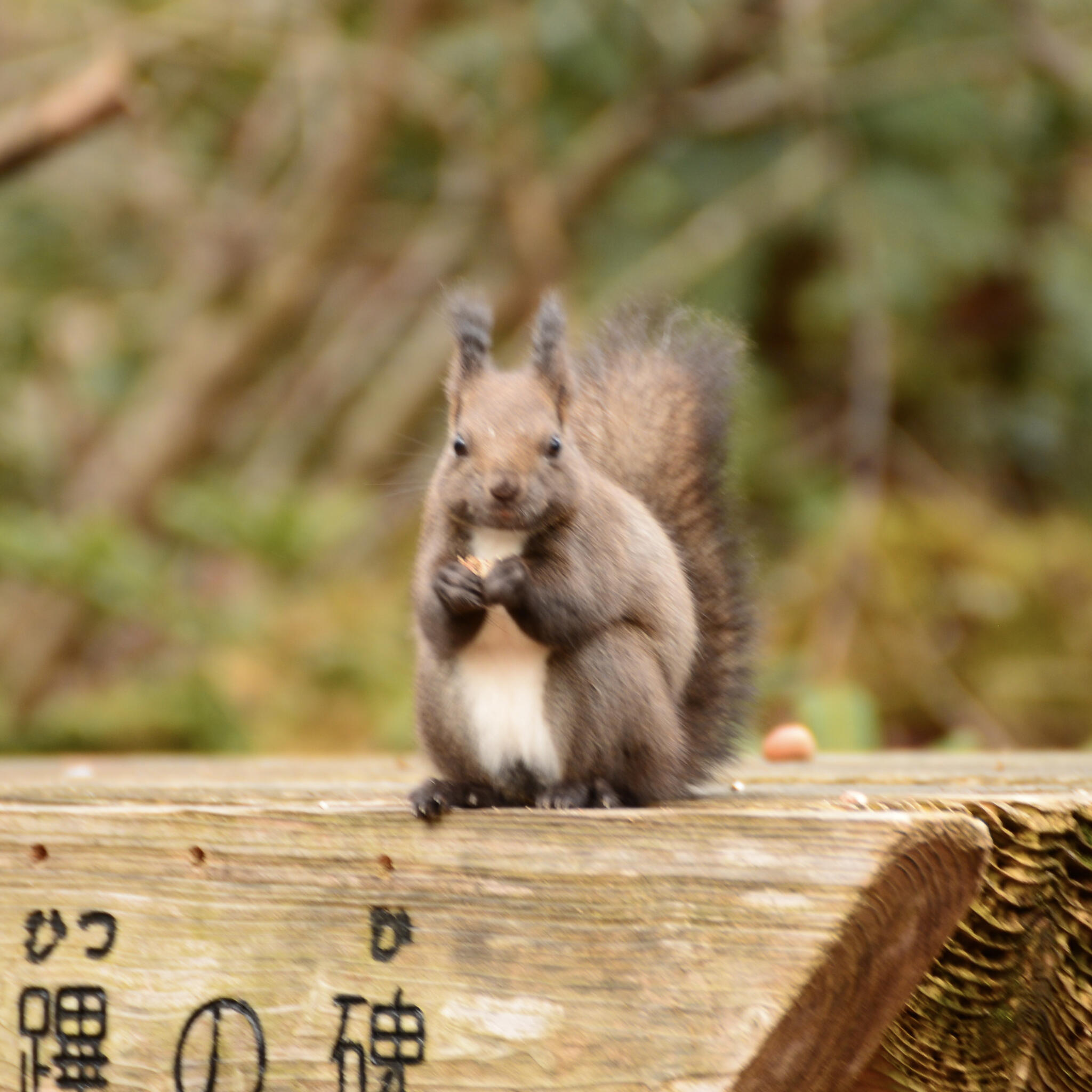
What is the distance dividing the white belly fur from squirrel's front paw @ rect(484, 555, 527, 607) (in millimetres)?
62

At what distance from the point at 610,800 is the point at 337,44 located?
3484 millimetres

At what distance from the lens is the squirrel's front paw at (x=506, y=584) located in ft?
4.75

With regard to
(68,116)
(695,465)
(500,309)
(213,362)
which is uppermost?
(500,309)

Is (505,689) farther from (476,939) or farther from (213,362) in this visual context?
(213,362)

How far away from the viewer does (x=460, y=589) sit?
1454mm

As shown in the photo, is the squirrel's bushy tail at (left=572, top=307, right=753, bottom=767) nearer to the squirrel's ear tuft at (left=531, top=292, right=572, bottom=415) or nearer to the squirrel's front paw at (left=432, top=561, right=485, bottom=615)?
the squirrel's ear tuft at (left=531, top=292, right=572, bottom=415)

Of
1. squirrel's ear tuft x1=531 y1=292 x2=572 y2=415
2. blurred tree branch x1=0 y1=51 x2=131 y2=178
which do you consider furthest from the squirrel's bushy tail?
blurred tree branch x1=0 y1=51 x2=131 y2=178

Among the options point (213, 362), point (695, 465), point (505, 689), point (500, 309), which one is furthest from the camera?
point (500, 309)

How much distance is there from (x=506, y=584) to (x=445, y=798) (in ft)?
0.65

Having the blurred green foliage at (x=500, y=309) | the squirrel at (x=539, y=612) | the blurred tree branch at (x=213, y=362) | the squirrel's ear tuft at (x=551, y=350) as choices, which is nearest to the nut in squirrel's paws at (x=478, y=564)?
the squirrel at (x=539, y=612)

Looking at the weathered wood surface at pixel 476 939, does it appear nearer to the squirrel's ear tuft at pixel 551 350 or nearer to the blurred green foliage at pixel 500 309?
the squirrel's ear tuft at pixel 551 350

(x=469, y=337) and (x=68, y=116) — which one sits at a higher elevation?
(x=68, y=116)

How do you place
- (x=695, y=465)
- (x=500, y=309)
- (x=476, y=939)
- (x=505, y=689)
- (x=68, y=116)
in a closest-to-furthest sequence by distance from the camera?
(x=476, y=939) → (x=505, y=689) → (x=695, y=465) → (x=68, y=116) → (x=500, y=309)

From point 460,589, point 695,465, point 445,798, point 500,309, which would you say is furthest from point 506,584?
point 500,309
